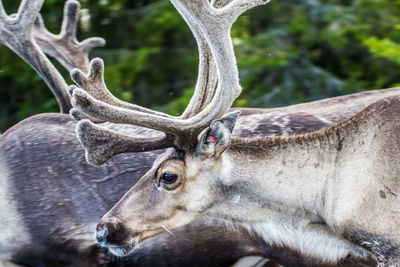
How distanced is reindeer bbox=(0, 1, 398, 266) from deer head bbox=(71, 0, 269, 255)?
0.39 metres

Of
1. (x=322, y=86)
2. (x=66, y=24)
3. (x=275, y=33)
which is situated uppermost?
(x=66, y=24)

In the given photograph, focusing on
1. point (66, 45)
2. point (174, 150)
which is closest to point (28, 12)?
point (66, 45)

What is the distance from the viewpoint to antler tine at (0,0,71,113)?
5301 millimetres

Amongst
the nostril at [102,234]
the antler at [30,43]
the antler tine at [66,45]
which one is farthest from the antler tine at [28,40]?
the nostril at [102,234]

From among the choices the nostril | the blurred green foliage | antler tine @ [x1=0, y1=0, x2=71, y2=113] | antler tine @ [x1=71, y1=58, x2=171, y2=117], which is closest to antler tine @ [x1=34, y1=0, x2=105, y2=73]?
antler tine @ [x1=0, y1=0, x2=71, y2=113]

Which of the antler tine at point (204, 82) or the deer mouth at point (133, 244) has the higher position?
the antler tine at point (204, 82)

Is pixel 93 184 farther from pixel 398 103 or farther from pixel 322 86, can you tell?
pixel 322 86

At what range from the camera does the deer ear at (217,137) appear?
12.1 ft

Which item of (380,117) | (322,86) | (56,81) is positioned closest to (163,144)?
(380,117)

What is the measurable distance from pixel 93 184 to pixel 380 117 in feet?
5.53

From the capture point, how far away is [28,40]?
5.33m

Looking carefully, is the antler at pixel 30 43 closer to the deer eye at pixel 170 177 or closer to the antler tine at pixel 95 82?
the antler tine at pixel 95 82

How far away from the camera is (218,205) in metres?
3.87

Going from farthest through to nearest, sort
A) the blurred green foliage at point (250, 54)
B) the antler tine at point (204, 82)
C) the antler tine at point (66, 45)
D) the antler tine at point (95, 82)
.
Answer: the blurred green foliage at point (250, 54), the antler tine at point (66, 45), the antler tine at point (95, 82), the antler tine at point (204, 82)
